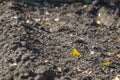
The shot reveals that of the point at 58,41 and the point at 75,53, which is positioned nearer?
the point at 75,53

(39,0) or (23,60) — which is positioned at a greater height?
(39,0)

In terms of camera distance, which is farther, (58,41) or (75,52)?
(58,41)

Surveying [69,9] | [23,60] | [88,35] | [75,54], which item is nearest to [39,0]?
[69,9]

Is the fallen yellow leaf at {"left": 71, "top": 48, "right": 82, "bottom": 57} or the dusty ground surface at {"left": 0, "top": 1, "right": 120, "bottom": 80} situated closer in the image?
the dusty ground surface at {"left": 0, "top": 1, "right": 120, "bottom": 80}

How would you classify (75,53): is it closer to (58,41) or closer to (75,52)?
(75,52)

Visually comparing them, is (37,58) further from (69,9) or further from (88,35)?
(69,9)

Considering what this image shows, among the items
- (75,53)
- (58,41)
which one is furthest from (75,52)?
(58,41)

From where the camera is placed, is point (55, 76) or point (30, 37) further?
point (30, 37)

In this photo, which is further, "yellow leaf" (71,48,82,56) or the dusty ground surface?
"yellow leaf" (71,48,82,56)
